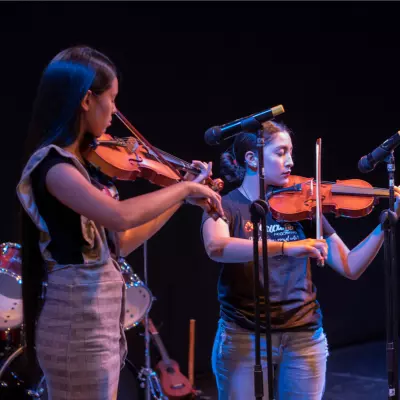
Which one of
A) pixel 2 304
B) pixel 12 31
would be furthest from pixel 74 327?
pixel 12 31

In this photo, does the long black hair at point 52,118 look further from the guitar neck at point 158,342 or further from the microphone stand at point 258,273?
the guitar neck at point 158,342

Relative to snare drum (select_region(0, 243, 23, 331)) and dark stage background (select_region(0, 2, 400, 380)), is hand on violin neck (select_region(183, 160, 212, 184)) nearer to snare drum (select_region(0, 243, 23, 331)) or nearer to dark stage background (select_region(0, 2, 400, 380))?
snare drum (select_region(0, 243, 23, 331))

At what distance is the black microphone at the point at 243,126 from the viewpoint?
1894mm

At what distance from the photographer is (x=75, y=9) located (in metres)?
4.09

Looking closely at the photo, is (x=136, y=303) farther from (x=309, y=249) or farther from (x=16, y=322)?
(x=309, y=249)

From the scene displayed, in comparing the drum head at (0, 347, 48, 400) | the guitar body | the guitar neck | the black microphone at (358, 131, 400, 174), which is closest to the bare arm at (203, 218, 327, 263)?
the black microphone at (358, 131, 400, 174)

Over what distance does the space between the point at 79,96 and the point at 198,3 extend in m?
3.39

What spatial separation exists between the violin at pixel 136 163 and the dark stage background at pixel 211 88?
6.77 ft

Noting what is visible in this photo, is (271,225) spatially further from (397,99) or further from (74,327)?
(397,99)

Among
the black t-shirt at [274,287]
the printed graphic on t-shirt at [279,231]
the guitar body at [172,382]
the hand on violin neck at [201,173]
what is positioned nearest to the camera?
the hand on violin neck at [201,173]

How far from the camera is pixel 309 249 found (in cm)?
201

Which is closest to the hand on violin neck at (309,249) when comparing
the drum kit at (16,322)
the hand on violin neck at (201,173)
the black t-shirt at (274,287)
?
the black t-shirt at (274,287)

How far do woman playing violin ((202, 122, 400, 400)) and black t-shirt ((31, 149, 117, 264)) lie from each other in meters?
0.80

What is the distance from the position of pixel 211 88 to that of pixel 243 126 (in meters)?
2.82
